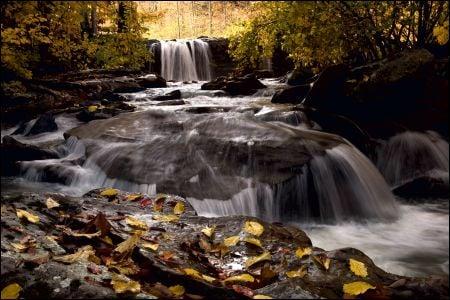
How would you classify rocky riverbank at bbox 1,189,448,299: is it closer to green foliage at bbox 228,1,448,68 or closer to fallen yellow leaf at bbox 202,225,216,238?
fallen yellow leaf at bbox 202,225,216,238

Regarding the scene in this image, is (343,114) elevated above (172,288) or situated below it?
above

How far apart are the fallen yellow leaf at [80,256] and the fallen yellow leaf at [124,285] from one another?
0.28 m

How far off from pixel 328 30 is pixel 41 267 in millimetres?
6310

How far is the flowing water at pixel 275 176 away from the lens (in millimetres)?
5637

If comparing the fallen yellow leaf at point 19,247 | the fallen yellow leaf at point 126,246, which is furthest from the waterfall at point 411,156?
the fallen yellow leaf at point 19,247

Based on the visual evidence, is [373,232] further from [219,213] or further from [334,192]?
[219,213]

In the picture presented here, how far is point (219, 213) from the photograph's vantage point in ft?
18.5

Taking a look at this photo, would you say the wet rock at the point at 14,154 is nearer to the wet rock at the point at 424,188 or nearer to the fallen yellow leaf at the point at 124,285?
the fallen yellow leaf at the point at 124,285

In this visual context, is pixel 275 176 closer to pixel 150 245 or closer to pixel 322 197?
pixel 322 197

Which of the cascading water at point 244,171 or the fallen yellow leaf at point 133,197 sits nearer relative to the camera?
the fallen yellow leaf at point 133,197

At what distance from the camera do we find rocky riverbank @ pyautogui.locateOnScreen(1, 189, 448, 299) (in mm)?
2572

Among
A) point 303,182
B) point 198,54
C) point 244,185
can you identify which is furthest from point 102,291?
point 198,54

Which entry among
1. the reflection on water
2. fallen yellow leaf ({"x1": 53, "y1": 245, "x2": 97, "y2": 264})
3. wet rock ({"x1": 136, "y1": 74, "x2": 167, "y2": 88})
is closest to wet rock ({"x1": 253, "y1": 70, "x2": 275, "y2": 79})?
wet rock ({"x1": 136, "y1": 74, "x2": 167, "y2": 88})

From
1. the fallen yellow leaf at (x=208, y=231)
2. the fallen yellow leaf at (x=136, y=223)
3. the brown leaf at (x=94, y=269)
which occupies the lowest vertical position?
the fallen yellow leaf at (x=208, y=231)
